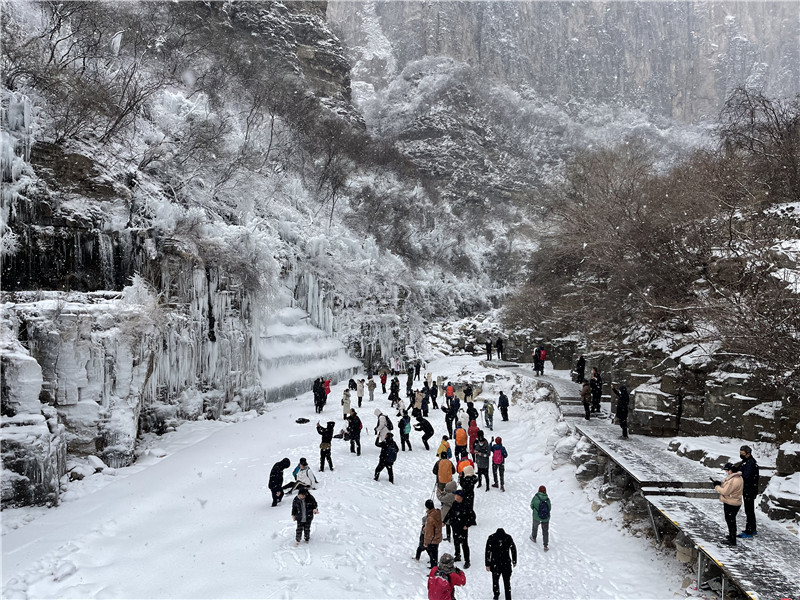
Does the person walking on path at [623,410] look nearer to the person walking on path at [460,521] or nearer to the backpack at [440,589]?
the person walking on path at [460,521]

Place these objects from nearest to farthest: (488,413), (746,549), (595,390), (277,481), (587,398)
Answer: (746,549), (277,481), (587,398), (595,390), (488,413)

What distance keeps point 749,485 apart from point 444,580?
13.1 feet

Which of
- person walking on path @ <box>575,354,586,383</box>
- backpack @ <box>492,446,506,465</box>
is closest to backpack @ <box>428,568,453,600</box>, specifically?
backpack @ <box>492,446,506,465</box>

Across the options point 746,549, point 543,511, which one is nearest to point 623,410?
point 543,511

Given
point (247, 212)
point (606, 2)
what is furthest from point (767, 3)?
point (247, 212)

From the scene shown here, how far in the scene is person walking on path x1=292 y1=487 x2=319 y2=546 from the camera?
22.7 feet

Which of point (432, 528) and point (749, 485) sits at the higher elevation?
point (749, 485)

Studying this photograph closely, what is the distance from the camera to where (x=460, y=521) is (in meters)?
7.20

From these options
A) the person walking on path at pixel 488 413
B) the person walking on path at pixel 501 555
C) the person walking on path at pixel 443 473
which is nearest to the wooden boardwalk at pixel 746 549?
the person walking on path at pixel 501 555

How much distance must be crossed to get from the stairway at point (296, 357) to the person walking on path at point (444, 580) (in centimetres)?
1343

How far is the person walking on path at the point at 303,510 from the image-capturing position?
691cm

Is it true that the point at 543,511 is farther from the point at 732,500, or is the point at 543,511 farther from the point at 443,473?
the point at 732,500

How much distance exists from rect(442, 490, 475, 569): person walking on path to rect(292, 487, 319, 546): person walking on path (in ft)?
6.67

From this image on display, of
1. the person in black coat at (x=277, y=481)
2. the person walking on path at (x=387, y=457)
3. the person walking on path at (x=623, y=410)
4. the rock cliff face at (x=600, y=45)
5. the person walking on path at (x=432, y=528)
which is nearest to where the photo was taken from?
the person walking on path at (x=432, y=528)
